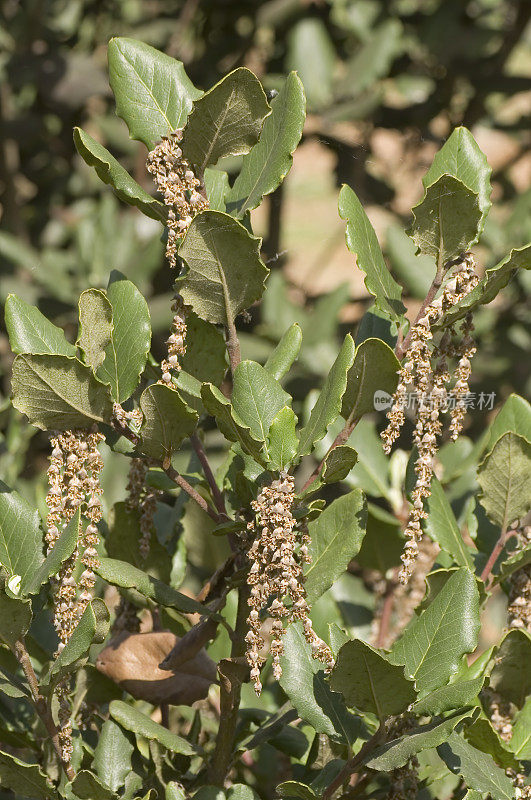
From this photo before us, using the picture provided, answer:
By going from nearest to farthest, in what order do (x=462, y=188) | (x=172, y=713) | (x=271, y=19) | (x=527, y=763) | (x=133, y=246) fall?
(x=462, y=188), (x=527, y=763), (x=172, y=713), (x=133, y=246), (x=271, y=19)

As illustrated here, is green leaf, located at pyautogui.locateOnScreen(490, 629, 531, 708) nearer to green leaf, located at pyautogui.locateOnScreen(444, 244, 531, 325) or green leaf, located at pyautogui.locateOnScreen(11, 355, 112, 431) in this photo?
green leaf, located at pyautogui.locateOnScreen(444, 244, 531, 325)

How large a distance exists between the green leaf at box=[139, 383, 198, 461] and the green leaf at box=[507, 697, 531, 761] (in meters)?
0.42

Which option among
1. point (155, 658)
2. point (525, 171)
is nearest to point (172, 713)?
point (155, 658)

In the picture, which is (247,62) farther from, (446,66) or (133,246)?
(133,246)

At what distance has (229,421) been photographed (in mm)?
919

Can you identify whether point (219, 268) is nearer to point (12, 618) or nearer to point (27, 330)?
point (27, 330)

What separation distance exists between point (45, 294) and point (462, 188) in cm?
216

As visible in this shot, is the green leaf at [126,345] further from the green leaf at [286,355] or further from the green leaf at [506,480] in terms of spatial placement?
the green leaf at [506,480]

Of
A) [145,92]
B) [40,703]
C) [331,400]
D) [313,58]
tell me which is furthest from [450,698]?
[313,58]

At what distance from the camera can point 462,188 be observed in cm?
89

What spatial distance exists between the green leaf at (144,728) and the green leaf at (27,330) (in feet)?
1.09

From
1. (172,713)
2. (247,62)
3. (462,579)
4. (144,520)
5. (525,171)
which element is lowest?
(172,713)

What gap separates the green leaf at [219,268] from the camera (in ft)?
2.87

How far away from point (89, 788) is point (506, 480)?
473mm
